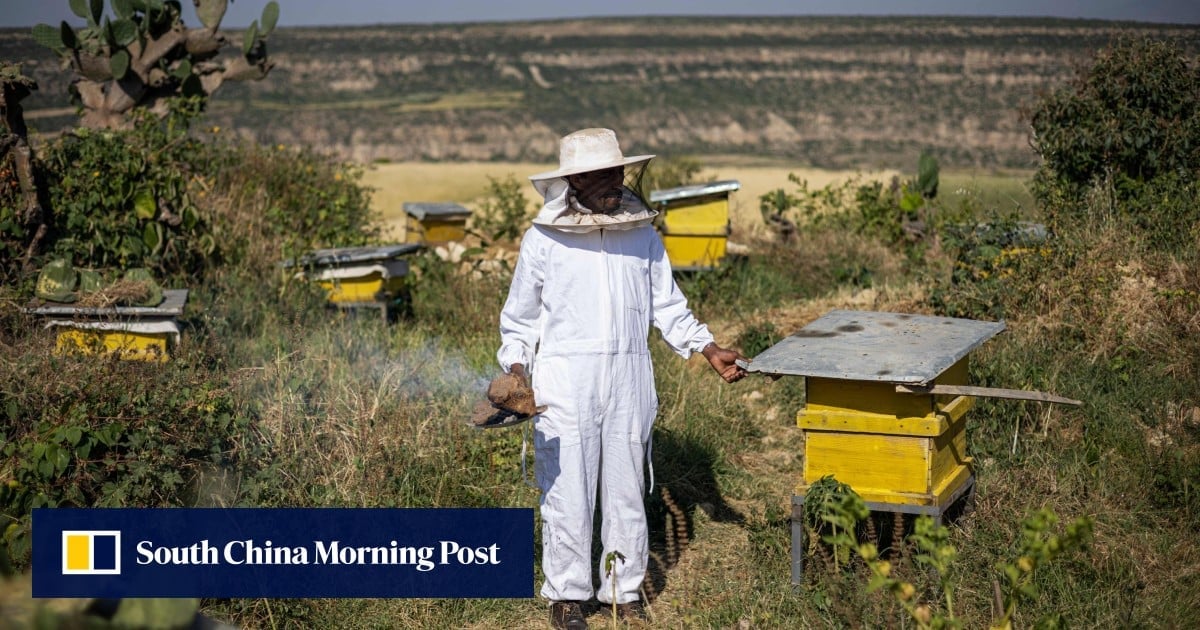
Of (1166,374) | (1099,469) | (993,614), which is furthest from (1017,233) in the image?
(993,614)

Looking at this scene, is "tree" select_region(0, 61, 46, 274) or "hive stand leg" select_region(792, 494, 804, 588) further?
"tree" select_region(0, 61, 46, 274)

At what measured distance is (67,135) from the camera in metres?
9.02

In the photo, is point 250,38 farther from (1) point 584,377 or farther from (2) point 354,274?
(1) point 584,377

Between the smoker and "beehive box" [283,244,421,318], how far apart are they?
483cm

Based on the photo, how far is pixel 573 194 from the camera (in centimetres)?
480

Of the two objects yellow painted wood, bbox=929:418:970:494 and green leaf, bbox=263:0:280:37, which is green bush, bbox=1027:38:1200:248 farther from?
green leaf, bbox=263:0:280:37

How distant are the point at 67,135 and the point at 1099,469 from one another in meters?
7.87

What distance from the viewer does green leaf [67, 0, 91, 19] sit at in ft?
40.6

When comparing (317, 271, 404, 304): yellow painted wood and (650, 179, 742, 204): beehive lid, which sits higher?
(650, 179, 742, 204): beehive lid

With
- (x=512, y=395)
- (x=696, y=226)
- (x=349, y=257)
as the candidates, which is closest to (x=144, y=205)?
(x=349, y=257)

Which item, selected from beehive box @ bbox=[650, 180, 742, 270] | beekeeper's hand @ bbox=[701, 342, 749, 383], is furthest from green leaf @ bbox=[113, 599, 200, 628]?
beehive box @ bbox=[650, 180, 742, 270]

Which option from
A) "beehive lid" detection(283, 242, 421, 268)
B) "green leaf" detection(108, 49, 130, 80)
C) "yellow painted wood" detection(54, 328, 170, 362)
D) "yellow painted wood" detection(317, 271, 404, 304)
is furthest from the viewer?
"green leaf" detection(108, 49, 130, 80)

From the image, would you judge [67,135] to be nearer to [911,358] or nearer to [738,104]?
[911,358]

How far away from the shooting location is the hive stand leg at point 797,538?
4996 millimetres
